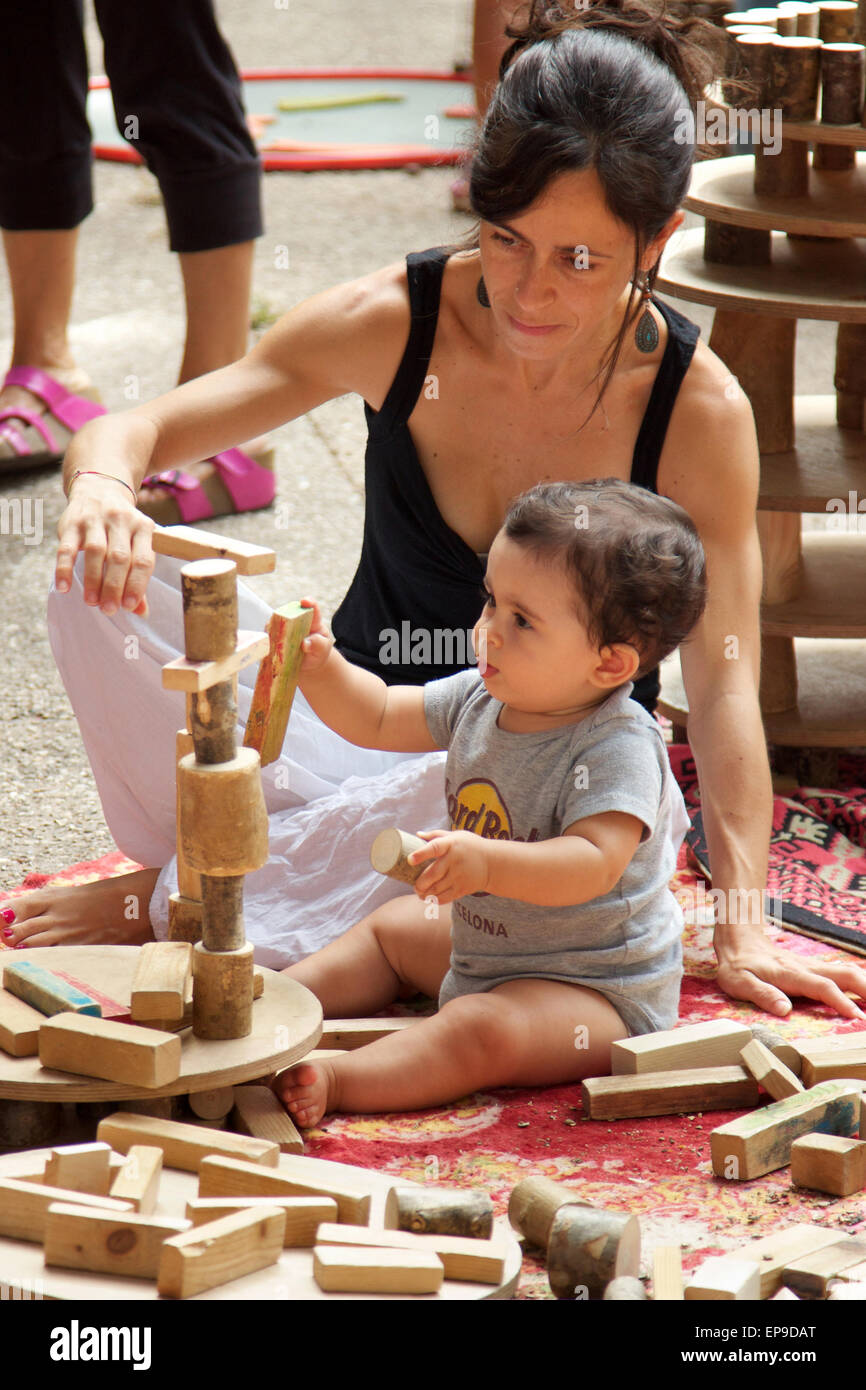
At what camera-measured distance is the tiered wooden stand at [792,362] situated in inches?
96.0

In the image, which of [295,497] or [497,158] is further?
[295,497]

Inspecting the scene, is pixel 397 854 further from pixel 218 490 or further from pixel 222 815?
pixel 218 490

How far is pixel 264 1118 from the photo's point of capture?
1710 mm

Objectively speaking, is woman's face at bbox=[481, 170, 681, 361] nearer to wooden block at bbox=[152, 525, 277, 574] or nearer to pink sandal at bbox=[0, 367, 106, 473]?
wooden block at bbox=[152, 525, 277, 574]

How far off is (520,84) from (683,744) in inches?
48.8

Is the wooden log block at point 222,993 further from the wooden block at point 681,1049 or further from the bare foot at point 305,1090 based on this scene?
the wooden block at point 681,1049

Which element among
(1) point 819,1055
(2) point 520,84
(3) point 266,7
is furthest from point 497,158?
(3) point 266,7

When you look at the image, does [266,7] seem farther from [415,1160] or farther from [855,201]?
[415,1160]

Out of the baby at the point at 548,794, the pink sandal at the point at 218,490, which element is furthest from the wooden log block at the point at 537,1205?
the pink sandal at the point at 218,490

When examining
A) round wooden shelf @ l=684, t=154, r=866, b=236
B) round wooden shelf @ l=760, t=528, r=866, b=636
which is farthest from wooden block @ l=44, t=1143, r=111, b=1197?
round wooden shelf @ l=684, t=154, r=866, b=236

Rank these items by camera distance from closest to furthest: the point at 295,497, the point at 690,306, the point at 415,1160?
the point at 415,1160, the point at 295,497, the point at 690,306

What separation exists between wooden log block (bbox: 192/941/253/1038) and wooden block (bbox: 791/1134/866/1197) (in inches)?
21.9

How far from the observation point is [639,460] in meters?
2.14

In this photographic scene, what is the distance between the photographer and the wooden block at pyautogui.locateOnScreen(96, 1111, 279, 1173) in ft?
5.15
